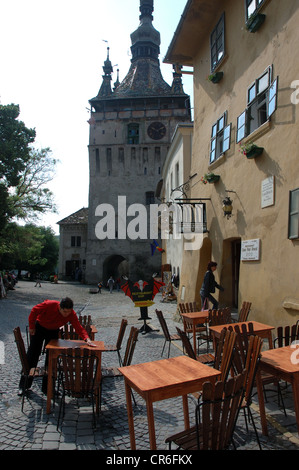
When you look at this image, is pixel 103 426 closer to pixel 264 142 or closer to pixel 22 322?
pixel 264 142

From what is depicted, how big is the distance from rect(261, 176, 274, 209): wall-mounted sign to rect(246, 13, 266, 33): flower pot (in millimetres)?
3573

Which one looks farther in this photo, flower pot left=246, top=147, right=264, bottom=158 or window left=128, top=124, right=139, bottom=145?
window left=128, top=124, right=139, bottom=145

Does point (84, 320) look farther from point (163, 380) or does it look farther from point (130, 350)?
point (163, 380)

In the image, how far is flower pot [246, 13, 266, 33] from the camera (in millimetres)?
8008

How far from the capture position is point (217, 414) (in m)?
2.66

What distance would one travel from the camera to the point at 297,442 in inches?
142

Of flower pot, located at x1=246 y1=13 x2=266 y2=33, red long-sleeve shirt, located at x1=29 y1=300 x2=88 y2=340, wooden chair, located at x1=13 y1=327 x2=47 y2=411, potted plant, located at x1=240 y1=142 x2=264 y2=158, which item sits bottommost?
wooden chair, located at x1=13 y1=327 x2=47 y2=411

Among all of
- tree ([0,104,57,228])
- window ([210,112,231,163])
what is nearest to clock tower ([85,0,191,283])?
tree ([0,104,57,228])

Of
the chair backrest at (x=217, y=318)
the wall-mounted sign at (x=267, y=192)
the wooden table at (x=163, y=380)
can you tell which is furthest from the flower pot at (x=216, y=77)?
the wooden table at (x=163, y=380)

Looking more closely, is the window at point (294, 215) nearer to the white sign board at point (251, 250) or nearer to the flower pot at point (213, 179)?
the white sign board at point (251, 250)

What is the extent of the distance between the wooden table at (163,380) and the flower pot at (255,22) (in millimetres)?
7620

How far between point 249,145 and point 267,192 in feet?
3.83

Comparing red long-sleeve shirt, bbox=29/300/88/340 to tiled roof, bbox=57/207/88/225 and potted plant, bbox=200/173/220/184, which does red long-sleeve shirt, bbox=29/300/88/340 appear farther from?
tiled roof, bbox=57/207/88/225

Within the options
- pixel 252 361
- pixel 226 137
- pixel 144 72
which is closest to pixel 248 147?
pixel 226 137
